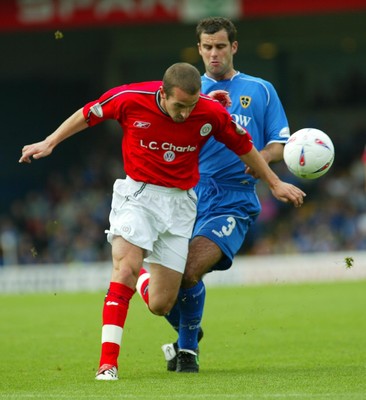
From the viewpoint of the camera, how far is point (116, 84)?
93.5ft

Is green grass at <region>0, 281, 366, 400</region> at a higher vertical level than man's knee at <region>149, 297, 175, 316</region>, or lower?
lower

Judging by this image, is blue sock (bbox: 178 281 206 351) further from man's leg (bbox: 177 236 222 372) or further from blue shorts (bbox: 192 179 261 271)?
blue shorts (bbox: 192 179 261 271)

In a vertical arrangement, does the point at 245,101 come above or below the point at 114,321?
above

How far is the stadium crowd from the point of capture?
947 inches

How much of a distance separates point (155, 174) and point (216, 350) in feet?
8.96

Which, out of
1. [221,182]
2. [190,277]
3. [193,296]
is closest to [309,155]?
[221,182]

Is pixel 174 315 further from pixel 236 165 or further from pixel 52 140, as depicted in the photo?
pixel 52 140

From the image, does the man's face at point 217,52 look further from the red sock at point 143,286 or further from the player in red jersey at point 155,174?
the red sock at point 143,286

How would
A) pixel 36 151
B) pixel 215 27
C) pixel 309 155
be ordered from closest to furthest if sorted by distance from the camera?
pixel 36 151 → pixel 309 155 → pixel 215 27

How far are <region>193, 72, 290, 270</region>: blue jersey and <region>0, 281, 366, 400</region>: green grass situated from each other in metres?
1.12

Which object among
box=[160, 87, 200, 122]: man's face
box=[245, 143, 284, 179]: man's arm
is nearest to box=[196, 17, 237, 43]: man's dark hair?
box=[245, 143, 284, 179]: man's arm

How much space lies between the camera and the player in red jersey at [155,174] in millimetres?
7062

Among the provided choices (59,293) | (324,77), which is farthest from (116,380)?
(324,77)

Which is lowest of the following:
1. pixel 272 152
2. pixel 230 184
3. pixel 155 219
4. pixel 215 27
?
pixel 155 219
